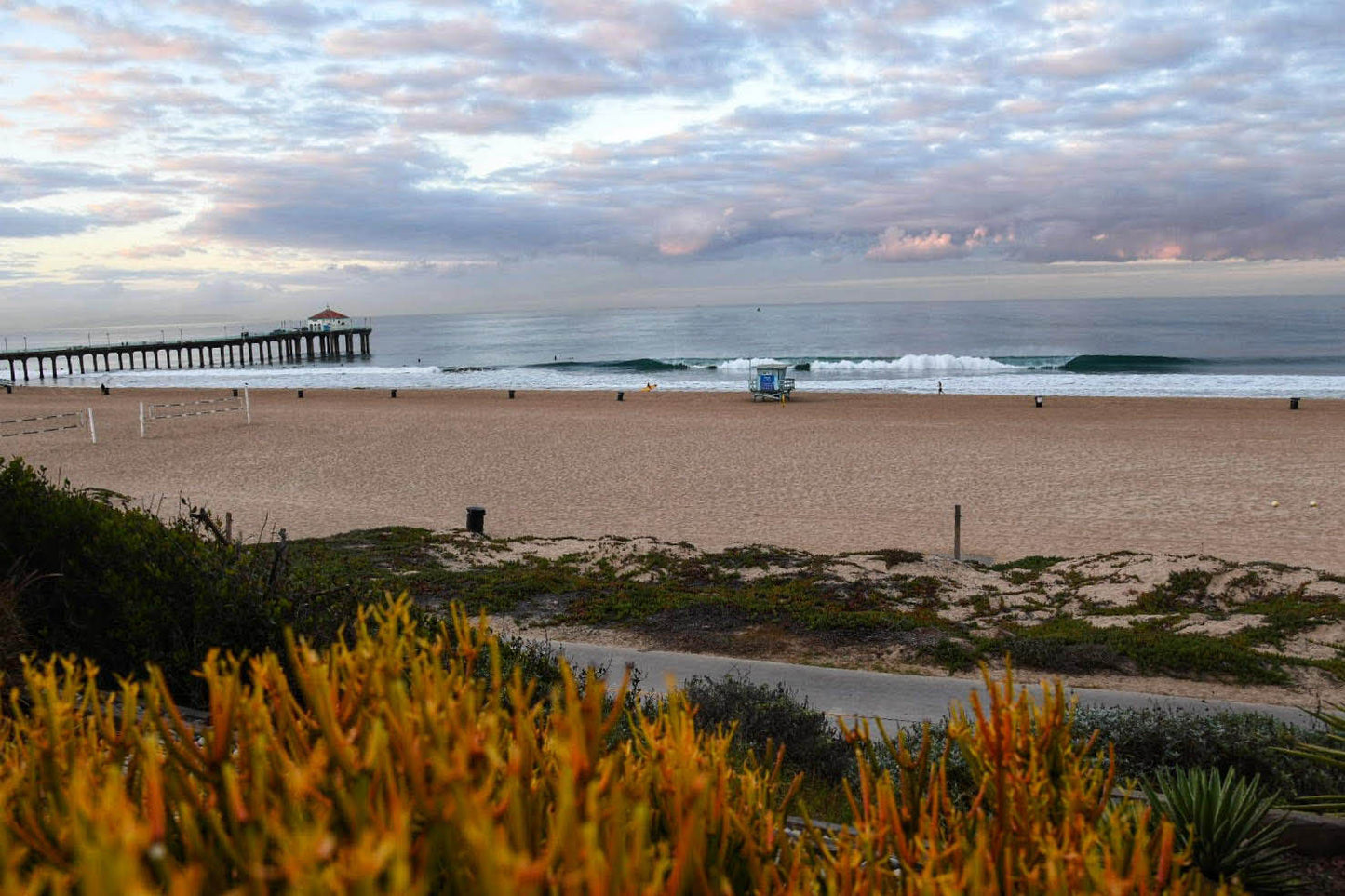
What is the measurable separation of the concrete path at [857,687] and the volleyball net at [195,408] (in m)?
25.1

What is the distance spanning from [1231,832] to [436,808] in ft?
9.16

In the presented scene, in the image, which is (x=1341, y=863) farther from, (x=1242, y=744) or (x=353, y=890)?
(x=353, y=890)

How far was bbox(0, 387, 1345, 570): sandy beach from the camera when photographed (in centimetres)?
1413

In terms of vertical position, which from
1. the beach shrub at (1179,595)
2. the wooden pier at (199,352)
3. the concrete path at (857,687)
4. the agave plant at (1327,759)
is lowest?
the beach shrub at (1179,595)

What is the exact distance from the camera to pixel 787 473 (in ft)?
64.1

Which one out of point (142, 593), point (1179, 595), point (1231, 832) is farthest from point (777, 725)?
point (1179, 595)

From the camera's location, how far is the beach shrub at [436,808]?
1053 millimetres

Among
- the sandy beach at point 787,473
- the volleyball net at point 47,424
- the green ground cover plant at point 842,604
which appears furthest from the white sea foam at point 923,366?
the green ground cover plant at point 842,604

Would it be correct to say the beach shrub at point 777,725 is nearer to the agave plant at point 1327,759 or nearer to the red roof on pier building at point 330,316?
the agave plant at point 1327,759

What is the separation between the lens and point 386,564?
10688 millimetres

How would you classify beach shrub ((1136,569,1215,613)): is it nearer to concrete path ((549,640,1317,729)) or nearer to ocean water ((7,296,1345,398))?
concrete path ((549,640,1317,729))

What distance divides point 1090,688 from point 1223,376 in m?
48.7

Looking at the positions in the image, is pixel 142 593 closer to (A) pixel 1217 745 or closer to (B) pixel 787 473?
(A) pixel 1217 745

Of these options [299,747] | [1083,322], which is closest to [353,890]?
[299,747]
